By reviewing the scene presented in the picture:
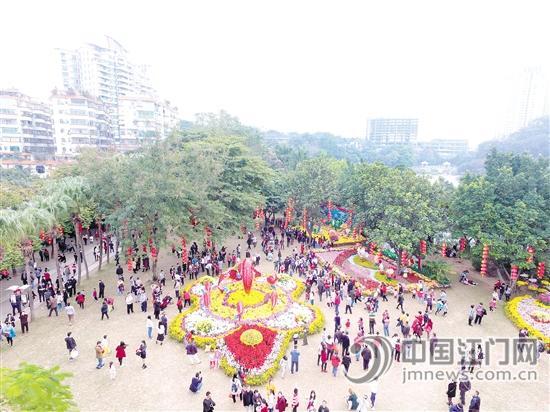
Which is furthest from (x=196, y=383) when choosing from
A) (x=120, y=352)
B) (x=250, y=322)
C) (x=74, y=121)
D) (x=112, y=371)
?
(x=74, y=121)

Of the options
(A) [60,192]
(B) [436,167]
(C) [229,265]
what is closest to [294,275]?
(C) [229,265]

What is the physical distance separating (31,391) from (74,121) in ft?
200

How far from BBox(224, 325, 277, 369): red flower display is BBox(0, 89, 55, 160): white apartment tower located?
5718 cm

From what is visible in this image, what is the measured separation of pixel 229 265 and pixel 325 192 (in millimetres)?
10454

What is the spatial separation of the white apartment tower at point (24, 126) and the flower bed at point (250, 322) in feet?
173

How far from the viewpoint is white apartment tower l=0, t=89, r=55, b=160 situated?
55781 millimetres

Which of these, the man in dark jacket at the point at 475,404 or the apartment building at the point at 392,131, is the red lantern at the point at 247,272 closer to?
the man in dark jacket at the point at 475,404

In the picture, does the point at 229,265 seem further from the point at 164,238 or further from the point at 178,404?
the point at 178,404

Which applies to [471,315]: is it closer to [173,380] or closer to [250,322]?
[250,322]

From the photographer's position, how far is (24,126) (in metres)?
58.0

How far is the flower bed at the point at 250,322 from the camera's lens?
45.1 ft

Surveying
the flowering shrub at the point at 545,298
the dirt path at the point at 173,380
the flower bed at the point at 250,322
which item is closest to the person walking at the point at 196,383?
the dirt path at the point at 173,380

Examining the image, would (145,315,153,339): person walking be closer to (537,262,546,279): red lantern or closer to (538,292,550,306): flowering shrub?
(538,292,550,306): flowering shrub

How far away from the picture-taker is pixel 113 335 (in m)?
16.1
